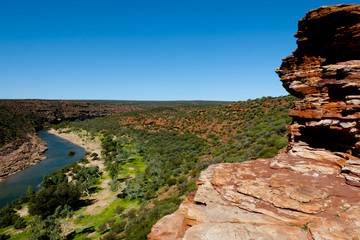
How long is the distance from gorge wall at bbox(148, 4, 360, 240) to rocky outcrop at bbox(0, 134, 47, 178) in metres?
55.6

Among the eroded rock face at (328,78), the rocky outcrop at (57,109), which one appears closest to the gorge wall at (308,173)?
the eroded rock face at (328,78)

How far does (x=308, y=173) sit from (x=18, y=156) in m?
68.8

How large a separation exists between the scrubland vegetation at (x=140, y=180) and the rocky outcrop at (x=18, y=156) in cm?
1554

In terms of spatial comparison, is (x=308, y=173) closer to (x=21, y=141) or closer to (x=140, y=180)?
(x=140, y=180)

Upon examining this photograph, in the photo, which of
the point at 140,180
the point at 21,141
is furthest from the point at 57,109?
the point at 140,180

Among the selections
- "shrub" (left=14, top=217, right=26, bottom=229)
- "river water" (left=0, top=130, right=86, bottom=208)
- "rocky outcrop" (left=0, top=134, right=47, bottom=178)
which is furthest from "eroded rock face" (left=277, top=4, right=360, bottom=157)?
"rocky outcrop" (left=0, top=134, right=47, bottom=178)

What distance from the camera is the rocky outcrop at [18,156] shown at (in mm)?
44938

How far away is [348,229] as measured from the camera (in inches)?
204

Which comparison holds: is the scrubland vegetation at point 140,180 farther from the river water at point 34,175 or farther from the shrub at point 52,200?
the river water at point 34,175

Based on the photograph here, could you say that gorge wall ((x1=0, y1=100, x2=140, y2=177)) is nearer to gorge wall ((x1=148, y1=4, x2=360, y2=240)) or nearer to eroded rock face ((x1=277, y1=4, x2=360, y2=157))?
gorge wall ((x1=148, y1=4, x2=360, y2=240))

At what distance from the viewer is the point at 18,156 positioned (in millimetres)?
51250

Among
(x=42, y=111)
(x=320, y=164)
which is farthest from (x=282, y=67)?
(x=42, y=111)

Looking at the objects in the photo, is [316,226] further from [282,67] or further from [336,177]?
[282,67]

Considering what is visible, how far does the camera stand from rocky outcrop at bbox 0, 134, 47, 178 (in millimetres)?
44938
